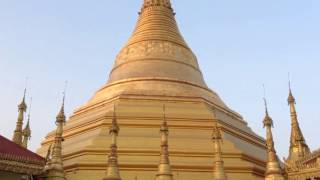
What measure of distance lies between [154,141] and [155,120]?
68.6 inches

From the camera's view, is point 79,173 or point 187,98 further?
point 187,98

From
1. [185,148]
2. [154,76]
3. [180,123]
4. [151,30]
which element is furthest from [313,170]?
[151,30]

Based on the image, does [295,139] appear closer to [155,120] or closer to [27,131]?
[155,120]

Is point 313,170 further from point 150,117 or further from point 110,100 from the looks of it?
point 110,100

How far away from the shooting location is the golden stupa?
19.6 meters

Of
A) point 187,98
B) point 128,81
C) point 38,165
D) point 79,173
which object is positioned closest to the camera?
point 38,165

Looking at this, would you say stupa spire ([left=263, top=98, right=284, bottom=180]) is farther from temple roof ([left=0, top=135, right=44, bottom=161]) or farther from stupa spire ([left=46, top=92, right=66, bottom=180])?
temple roof ([left=0, top=135, right=44, bottom=161])

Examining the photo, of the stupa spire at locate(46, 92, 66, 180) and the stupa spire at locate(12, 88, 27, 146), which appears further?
the stupa spire at locate(12, 88, 27, 146)

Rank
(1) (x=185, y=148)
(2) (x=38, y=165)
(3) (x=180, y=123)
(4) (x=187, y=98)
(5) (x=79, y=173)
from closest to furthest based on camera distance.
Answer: (2) (x=38, y=165), (5) (x=79, y=173), (1) (x=185, y=148), (3) (x=180, y=123), (4) (x=187, y=98)

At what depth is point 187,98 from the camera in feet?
79.6

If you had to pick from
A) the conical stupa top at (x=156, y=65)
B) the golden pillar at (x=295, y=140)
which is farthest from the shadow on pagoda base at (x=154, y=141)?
the golden pillar at (x=295, y=140)

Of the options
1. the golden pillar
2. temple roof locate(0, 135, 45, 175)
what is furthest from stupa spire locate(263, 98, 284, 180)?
temple roof locate(0, 135, 45, 175)

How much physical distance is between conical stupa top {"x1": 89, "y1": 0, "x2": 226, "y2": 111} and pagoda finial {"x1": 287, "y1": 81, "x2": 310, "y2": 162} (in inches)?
219

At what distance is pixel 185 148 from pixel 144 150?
193cm
